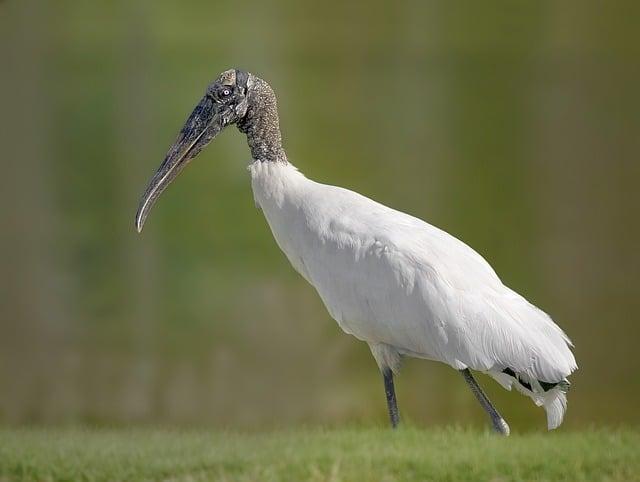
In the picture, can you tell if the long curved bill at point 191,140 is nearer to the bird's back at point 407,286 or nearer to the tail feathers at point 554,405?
the bird's back at point 407,286

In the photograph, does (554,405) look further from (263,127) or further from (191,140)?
(191,140)

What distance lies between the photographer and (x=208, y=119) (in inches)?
160

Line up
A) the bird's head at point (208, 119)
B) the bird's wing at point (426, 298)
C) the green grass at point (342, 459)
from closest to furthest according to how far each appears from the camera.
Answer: the green grass at point (342, 459), the bird's wing at point (426, 298), the bird's head at point (208, 119)

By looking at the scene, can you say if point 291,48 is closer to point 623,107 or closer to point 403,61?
point 403,61

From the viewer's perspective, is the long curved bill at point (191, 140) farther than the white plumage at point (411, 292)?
Yes

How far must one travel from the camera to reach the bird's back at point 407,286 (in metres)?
3.61

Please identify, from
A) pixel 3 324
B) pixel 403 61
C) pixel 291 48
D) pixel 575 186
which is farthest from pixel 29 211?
pixel 575 186

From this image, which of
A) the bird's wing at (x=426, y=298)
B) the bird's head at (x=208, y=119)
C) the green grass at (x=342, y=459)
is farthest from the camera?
the bird's head at (x=208, y=119)

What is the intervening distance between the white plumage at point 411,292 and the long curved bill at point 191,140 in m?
0.34

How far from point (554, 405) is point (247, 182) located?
7.51 feet

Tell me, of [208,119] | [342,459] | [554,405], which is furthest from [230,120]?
[554,405]

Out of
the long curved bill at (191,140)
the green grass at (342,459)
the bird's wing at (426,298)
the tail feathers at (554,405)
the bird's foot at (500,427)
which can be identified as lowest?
the green grass at (342,459)

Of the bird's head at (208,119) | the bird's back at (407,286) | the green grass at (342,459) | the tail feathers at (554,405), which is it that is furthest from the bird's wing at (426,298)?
the bird's head at (208,119)

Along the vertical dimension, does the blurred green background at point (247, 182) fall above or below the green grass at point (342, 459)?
above
